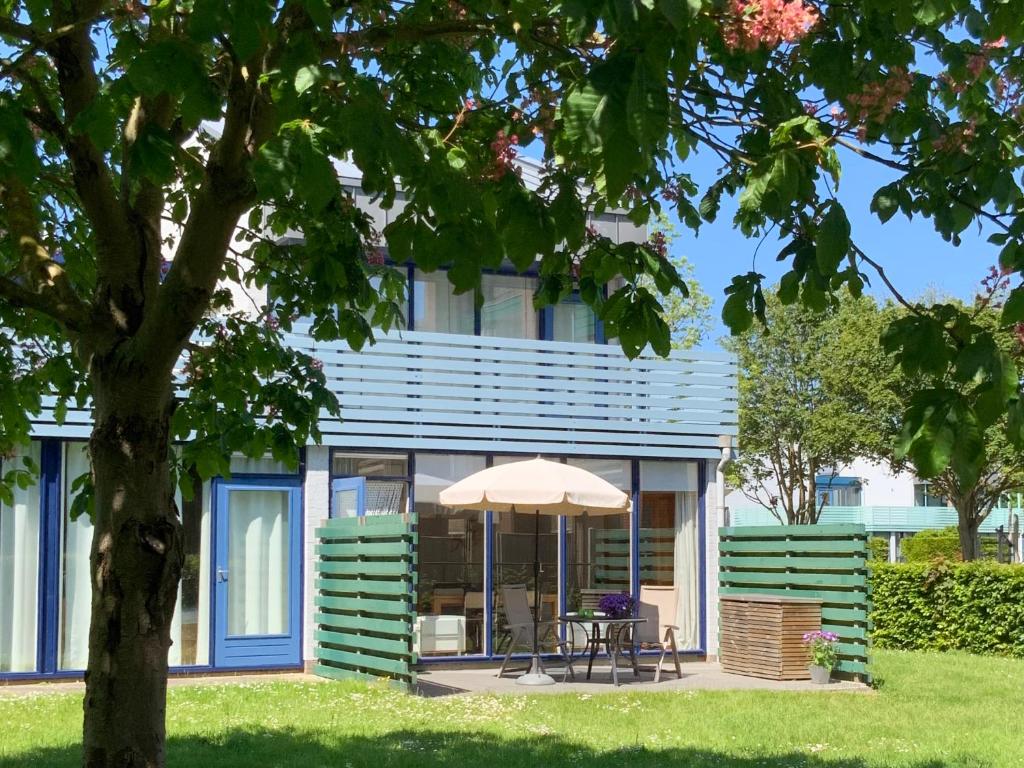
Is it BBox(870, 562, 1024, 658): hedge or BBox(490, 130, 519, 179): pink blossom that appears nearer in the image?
BBox(490, 130, 519, 179): pink blossom

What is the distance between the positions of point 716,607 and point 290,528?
615cm

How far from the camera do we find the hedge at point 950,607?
1967 cm

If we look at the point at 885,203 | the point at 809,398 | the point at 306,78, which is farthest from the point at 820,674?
the point at 809,398

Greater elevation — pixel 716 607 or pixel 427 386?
pixel 427 386

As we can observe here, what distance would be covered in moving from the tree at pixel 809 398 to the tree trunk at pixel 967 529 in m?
2.74

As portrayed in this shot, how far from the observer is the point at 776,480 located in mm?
42656

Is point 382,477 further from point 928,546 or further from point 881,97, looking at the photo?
point 928,546

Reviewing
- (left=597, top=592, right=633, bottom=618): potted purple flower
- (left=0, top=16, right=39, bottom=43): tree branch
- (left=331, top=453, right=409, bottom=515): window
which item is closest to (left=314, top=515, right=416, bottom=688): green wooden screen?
(left=331, top=453, right=409, bottom=515): window

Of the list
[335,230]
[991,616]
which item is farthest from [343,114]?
[991,616]

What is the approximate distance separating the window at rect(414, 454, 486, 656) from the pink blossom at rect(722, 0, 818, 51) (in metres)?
13.4

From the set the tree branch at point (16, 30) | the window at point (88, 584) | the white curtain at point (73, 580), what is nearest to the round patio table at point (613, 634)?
the window at point (88, 584)

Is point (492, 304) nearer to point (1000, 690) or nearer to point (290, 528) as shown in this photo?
point (290, 528)

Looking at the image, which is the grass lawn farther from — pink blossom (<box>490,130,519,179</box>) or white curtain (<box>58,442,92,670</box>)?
pink blossom (<box>490,130,519,179</box>)

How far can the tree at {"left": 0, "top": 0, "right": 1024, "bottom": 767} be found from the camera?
11.8 feet
